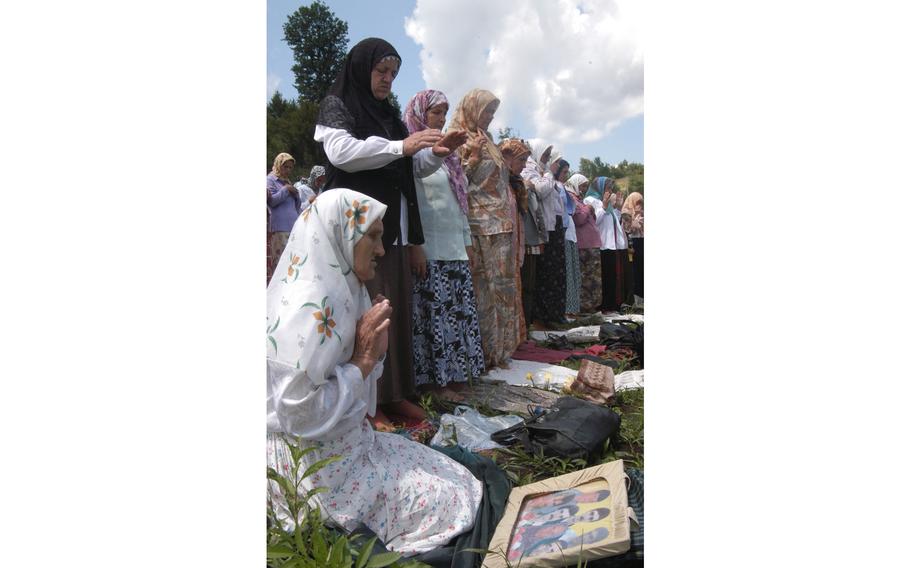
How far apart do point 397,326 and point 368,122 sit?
86 centimetres

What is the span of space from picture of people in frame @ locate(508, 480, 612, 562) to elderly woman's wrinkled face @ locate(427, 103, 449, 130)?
1508mm

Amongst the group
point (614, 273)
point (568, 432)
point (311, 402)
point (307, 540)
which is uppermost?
point (614, 273)

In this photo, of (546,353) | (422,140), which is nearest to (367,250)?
(422,140)

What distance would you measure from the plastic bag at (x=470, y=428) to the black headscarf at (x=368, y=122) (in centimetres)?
75

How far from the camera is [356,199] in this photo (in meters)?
1.70

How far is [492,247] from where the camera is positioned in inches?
148

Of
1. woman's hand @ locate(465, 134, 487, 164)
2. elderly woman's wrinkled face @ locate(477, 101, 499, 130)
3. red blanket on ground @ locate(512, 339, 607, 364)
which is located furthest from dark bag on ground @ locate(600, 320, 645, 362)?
elderly woman's wrinkled face @ locate(477, 101, 499, 130)

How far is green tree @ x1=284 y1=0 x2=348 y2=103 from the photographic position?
1.71m

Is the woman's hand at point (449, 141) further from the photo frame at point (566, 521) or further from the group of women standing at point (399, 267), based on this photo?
the photo frame at point (566, 521)

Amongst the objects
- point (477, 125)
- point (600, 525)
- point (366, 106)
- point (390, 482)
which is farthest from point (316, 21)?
point (600, 525)

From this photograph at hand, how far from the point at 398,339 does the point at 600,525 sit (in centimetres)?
132

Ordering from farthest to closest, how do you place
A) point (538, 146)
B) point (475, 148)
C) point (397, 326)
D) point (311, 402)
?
1. point (475, 148)
2. point (538, 146)
3. point (397, 326)
4. point (311, 402)

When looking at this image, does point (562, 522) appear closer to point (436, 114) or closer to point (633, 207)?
point (436, 114)

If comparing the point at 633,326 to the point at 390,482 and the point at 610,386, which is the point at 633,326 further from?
the point at 390,482
